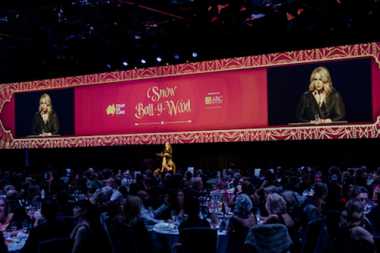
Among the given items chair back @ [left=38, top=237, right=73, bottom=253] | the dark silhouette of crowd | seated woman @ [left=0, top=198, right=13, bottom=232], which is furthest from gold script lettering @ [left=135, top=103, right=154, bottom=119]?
chair back @ [left=38, top=237, right=73, bottom=253]

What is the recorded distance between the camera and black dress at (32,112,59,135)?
21.1 metres

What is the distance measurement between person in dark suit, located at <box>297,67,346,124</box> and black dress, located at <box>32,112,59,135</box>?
9.42 m

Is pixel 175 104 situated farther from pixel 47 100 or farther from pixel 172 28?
pixel 47 100

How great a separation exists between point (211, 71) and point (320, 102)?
3571 mm

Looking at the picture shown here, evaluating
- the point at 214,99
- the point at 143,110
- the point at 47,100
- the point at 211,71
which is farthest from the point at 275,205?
the point at 47,100

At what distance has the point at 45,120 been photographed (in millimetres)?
21281

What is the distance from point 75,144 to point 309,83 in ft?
28.9

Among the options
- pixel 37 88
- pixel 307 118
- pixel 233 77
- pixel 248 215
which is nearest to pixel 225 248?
pixel 248 215

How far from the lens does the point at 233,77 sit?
17062 millimetres

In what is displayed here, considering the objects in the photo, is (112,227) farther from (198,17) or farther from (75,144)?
(75,144)

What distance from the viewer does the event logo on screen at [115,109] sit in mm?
19406

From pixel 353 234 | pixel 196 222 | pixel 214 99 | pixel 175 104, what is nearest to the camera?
pixel 353 234

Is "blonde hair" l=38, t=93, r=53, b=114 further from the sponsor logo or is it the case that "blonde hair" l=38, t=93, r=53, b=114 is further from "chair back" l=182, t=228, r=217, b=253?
"chair back" l=182, t=228, r=217, b=253

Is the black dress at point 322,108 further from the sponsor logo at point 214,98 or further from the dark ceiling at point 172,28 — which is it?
the sponsor logo at point 214,98
